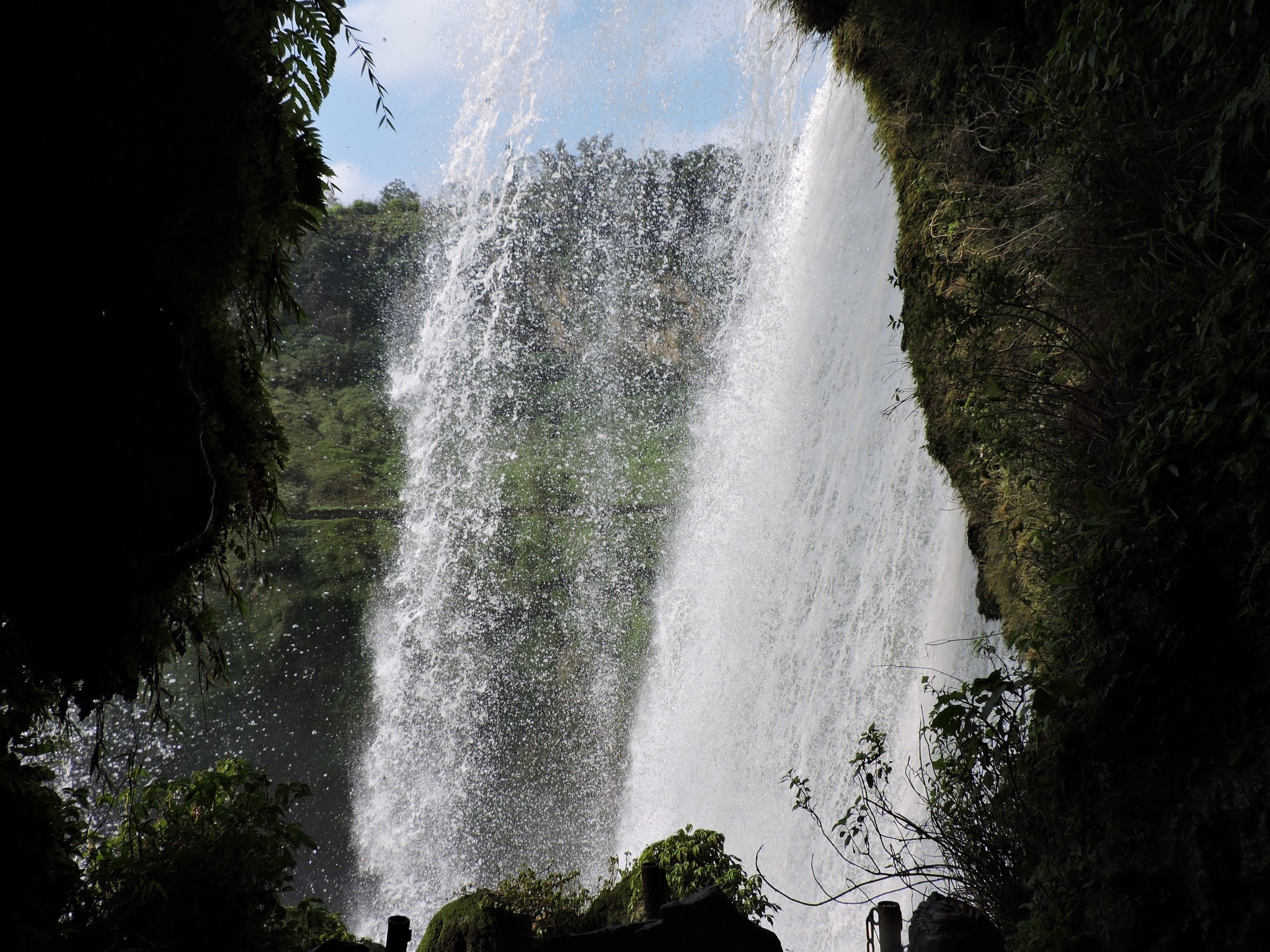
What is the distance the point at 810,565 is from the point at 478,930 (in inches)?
192

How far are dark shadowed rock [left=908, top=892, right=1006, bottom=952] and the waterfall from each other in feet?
11.2

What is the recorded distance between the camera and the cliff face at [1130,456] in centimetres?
215

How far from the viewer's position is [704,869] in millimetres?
4742

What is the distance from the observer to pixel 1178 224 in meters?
2.56

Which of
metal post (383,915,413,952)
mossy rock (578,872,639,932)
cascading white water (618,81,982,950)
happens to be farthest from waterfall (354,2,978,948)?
metal post (383,915,413,952)

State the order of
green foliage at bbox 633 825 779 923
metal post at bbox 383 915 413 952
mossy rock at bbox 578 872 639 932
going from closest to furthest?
1. metal post at bbox 383 915 413 952
2. green foliage at bbox 633 825 779 923
3. mossy rock at bbox 578 872 639 932

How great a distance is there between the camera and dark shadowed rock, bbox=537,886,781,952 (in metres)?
2.51

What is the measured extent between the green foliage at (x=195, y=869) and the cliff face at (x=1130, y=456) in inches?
92.9

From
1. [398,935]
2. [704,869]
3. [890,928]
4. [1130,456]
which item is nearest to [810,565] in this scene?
[704,869]

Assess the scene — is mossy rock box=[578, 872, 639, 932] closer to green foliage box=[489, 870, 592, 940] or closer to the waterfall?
green foliage box=[489, 870, 592, 940]

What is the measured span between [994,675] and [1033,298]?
1.87 meters

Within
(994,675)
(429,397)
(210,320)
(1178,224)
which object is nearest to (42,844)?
(210,320)

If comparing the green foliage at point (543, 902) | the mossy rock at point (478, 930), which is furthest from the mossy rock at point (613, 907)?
the mossy rock at point (478, 930)

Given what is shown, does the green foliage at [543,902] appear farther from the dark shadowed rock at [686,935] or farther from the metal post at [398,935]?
the dark shadowed rock at [686,935]
